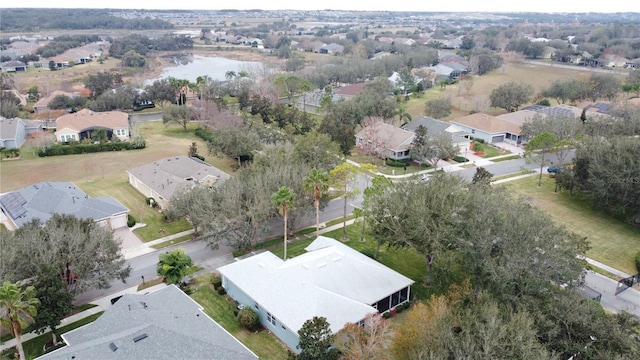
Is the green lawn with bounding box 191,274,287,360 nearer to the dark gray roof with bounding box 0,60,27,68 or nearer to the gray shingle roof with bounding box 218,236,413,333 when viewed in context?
the gray shingle roof with bounding box 218,236,413,333

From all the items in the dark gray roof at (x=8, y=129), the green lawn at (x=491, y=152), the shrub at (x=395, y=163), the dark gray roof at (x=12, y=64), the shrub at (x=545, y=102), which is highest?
the dark gray roof at (x=12, y=64)

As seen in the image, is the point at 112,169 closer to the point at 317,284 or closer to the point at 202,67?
the point at 317,284

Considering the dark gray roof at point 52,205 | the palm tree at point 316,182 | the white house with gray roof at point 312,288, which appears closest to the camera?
the white house with gray roof at point 312,288

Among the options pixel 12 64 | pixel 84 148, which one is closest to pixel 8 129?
pixel 84 148

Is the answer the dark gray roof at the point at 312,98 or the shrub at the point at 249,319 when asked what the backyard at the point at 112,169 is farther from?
the dark gray roof at the point at 312,98

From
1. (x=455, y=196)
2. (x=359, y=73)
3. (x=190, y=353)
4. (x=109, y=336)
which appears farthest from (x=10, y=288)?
(x=359, y=73)

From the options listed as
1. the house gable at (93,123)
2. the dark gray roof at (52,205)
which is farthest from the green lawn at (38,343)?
the house gable at (93,123)
